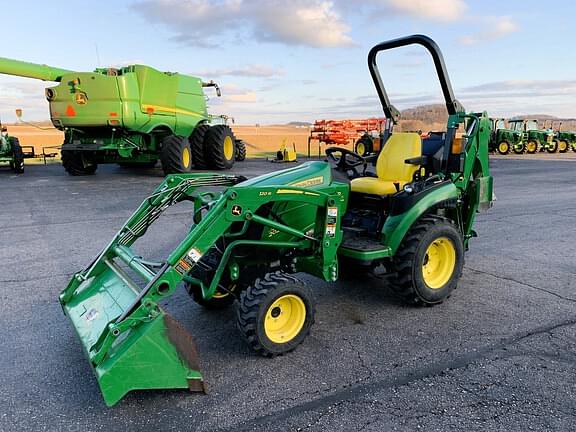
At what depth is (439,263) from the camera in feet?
14.7

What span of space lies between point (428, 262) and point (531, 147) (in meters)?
26.6

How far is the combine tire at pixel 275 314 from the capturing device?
3221mm

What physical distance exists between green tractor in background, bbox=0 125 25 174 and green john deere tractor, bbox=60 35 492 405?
12.6 meters

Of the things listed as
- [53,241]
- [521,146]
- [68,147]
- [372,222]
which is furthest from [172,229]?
[521,146]

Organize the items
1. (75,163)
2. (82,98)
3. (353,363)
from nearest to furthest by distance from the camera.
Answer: (353,363) → (82,98) → (75,163)

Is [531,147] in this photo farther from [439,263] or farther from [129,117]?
[439,263]

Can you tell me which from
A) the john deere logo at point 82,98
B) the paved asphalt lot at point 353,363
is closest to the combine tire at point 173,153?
the john deere logo at point 82,98

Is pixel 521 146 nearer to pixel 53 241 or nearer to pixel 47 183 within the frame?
pixel 47 183

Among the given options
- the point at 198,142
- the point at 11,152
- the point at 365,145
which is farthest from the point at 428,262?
the point at 11,152

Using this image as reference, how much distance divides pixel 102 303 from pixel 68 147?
10742 millimetres

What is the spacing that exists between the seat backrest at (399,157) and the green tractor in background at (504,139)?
23.7 metres

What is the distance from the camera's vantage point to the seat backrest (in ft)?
15.4

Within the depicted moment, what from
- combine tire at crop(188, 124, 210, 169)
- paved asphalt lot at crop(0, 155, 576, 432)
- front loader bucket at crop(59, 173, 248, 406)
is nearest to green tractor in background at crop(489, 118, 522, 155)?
combine tire at crop(188, 124, 210, 169)

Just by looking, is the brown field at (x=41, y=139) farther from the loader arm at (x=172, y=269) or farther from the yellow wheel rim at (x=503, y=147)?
the yellow wheel rim at (x=503, y=147)
